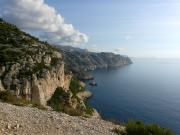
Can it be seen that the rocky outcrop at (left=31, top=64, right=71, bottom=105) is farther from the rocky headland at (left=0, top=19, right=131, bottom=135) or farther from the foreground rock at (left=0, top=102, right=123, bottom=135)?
the foreground rock at (left=0, top=102, right=123, bottom=135)

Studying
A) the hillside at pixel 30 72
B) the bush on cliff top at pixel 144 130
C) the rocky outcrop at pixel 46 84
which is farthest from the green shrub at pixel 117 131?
the rocky outcrop at pixel 46 84

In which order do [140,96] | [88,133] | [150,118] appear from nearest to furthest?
[88,133] → [150,118] → [140,96]

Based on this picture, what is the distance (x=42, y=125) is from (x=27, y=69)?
57.2 m

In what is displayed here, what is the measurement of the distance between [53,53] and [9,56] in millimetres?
24331

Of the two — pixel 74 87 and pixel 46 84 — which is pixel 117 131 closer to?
pixel 46 84

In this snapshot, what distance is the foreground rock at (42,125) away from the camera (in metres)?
11.4

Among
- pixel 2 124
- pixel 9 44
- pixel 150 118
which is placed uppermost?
pixel 9 44

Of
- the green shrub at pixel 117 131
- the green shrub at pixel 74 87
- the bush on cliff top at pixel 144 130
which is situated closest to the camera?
the bush on cliff top at pixel 144 130

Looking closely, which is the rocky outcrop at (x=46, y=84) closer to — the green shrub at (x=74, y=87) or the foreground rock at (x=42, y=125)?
the green shrub at (x=74, y=87)

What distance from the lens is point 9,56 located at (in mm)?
65750

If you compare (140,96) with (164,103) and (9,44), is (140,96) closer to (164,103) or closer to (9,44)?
(164,103)

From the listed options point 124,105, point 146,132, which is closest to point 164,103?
point 124,105

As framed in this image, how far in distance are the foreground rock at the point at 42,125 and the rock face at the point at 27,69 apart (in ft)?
131

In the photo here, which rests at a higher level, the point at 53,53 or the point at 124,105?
the point at 53,53
